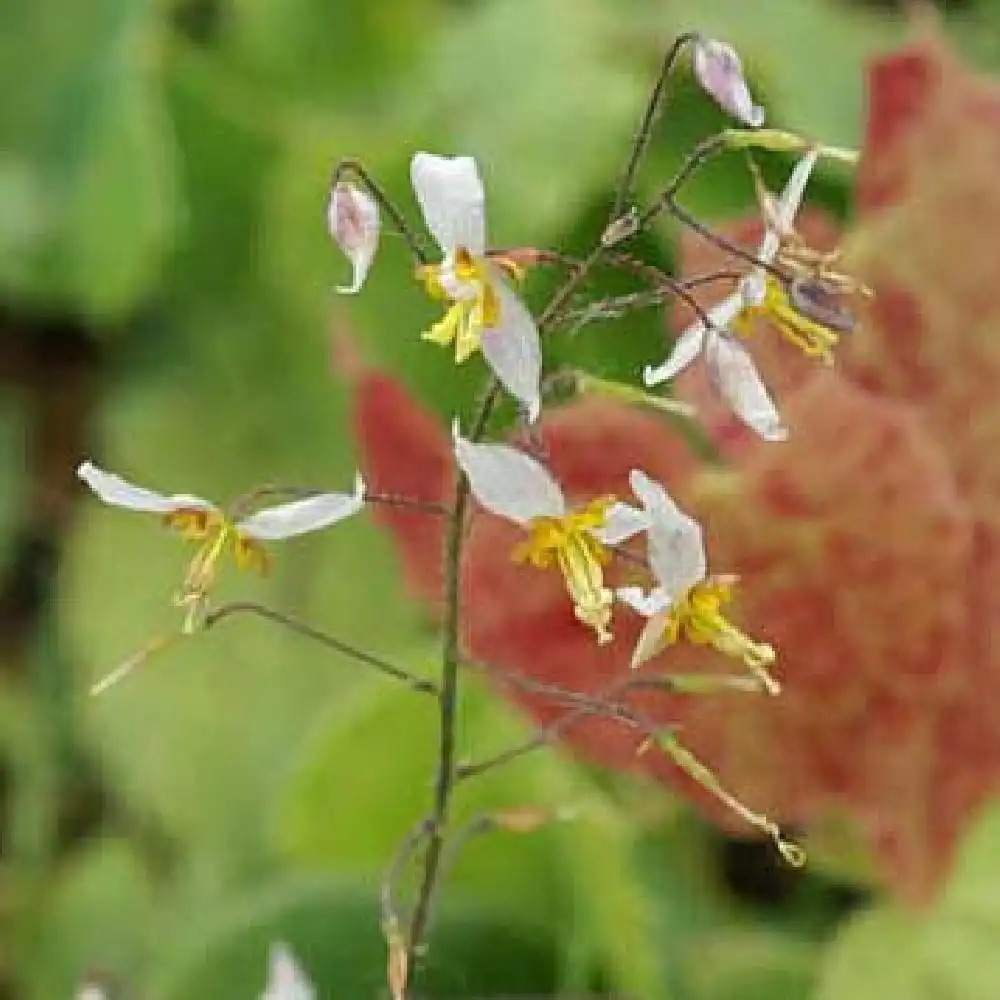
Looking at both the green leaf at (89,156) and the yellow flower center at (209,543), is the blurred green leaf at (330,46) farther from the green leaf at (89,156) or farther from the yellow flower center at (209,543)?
the yellow flower center at (209,543)

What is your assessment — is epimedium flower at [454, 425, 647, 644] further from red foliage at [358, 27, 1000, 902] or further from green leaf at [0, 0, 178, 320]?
green leaf at [0, 0, 178, 320]

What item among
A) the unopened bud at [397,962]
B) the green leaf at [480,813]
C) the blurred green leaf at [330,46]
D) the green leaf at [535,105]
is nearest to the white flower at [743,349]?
the unopened bud at [397,962]

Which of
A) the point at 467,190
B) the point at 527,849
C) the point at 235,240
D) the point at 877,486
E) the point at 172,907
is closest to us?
the point at 467,190

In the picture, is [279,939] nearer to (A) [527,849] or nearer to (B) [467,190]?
(A) [527,849]

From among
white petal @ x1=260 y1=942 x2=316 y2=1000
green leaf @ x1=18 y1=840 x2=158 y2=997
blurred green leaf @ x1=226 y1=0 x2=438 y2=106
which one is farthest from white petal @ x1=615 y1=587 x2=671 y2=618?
blurred green leaf @ x1=226 y1=0 x2=438 y2=106

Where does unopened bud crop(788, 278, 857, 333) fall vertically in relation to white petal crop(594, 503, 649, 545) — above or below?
above

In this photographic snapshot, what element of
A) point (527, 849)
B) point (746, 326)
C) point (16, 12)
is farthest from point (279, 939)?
point (16, 12)

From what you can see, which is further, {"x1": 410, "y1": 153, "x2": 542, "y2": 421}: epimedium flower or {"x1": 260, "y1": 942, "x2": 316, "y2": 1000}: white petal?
{"x1": 260, "y1": 942, "x2": 316, "y2": 1000}: white petal
